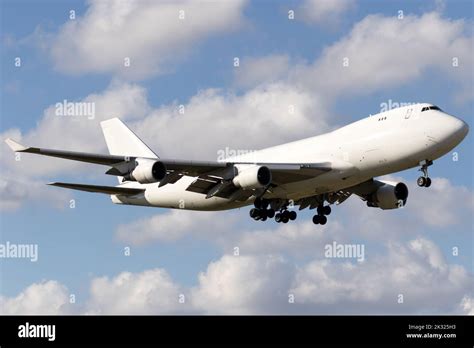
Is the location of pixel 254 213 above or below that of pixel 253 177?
below

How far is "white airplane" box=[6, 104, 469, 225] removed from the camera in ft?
159

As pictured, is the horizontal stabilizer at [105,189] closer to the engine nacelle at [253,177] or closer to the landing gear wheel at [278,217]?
the landing gear wheel at [278,217]

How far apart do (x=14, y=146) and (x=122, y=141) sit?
2083cm

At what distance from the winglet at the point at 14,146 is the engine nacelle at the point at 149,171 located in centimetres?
696

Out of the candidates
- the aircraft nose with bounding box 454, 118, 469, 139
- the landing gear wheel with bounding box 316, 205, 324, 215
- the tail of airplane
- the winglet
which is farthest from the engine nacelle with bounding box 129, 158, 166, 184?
the aircraft nose with bounding box 454, 118, 469, 139

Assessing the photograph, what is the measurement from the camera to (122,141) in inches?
2549

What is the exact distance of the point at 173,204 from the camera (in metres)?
58.2

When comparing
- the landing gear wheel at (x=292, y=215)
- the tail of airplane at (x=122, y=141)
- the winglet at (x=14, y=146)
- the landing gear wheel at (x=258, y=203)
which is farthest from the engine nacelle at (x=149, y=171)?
the tail of airplane at (x=122, y=141)

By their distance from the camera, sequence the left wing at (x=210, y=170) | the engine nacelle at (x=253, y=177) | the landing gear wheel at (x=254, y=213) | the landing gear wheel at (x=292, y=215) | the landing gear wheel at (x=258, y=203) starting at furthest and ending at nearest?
the landing gear wheel at (x=292, y=215) < the landing gear wheel at (x=254, y=213) < the landing gear wheel at (x=258, y=203) < the engine nacelle at (x=253, y=177) < the left wing at (x=210, y=170)

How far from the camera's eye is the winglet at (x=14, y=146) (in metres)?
43.9

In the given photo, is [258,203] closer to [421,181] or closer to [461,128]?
[421,181]

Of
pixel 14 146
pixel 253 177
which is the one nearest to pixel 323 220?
pixel 253 177

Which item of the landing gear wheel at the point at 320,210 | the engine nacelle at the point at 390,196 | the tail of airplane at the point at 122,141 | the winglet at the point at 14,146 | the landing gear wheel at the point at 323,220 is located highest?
the tail of airplane at the point at 122,141
